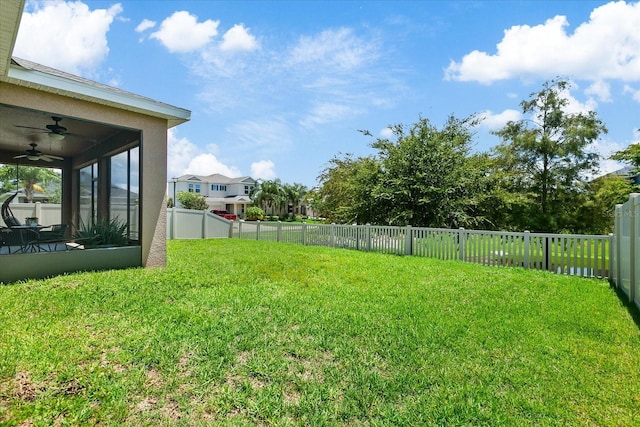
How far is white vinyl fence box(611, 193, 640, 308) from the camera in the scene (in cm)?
502

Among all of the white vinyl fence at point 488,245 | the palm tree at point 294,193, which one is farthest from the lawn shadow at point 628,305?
the palm tree at point 294,193

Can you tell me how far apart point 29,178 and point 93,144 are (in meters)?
2.58

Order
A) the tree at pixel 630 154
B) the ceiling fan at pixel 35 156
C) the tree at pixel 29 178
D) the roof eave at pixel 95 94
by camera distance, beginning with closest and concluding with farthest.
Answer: the roof eave at pixel 95 94
the tree at pixel 29 178
the ceiling fan at pixel 35 156
the tree at pixel 630 154

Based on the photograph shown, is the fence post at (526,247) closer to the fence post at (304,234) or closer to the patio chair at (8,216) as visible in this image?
the fence post at (304,234)

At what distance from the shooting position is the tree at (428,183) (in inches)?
556

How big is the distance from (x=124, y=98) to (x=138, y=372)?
5443 millimetres

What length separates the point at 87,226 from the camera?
7.94 meters

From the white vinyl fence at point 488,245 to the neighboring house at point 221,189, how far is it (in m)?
35.8

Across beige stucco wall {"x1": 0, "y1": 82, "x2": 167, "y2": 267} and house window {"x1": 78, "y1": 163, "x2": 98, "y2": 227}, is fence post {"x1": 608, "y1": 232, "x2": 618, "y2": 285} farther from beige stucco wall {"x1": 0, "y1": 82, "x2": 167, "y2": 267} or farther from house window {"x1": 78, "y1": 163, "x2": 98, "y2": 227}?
house window {"x1": 78, "y1": 163, "x2": 98, "y2": 227}

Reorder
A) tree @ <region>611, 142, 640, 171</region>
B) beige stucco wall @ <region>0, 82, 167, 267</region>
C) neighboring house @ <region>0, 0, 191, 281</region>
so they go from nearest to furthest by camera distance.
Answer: neighboring house @ <region>0, 0, 191, 281</region>
beige stucco wall @ <region>0, 82, 167, 267</region>
tree @ <region>611, 142, 640, 171</region>

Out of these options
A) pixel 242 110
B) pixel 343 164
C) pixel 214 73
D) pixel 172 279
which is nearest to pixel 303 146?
pixel 343 164

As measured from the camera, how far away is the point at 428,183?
14.3 metres

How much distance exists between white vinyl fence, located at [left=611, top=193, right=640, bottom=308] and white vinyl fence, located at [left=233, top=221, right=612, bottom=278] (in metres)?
0.53

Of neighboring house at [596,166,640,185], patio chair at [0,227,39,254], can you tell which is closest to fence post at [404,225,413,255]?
patio chair at [0,227,39,254]
